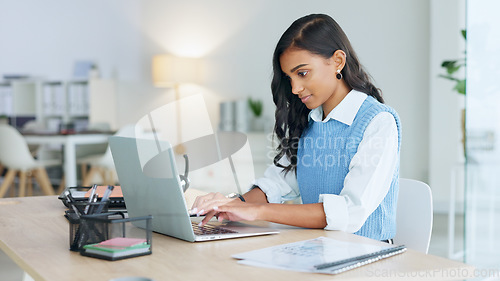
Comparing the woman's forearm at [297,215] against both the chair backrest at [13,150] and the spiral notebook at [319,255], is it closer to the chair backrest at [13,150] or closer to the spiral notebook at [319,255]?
the spiral notebook at [319,255]

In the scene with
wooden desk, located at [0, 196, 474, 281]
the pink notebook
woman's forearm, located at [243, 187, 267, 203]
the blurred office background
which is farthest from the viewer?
the blurred office background

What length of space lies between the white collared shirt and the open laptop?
14cm

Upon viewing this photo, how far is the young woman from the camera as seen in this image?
1.15m

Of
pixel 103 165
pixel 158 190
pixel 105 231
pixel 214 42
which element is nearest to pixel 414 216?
pixel 158 190

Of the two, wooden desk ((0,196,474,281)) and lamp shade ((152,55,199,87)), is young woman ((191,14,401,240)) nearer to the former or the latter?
wooden desk ((0,196,474,281))

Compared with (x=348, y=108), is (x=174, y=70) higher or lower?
higher

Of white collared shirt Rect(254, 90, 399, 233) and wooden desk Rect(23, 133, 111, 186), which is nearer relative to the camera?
white collared shirt Rect(254, 90, 399, 233)

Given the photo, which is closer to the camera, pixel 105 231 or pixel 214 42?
pixel 105 231

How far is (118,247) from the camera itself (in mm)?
921

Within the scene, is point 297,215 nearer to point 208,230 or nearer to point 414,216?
point 208,230

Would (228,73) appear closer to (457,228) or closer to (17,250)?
(457,228)

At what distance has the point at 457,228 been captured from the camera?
12.6 feet

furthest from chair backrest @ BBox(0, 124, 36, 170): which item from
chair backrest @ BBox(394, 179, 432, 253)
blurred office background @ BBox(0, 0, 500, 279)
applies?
chair backrest @ BBox(394, 179, 432, 253)

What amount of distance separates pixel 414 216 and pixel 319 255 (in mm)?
538
